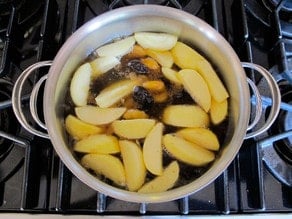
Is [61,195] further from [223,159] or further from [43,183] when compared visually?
[223,159]

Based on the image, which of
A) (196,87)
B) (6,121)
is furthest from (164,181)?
(6,121)

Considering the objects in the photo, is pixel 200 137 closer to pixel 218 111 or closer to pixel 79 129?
pixel 218 111

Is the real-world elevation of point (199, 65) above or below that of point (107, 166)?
above

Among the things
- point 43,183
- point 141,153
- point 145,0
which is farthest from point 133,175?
point 145,0

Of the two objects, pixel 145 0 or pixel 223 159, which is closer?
pixel 223 159

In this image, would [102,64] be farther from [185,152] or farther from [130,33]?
[185,152]

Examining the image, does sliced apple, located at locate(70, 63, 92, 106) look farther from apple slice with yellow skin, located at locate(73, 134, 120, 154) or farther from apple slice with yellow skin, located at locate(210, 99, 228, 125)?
apple slice with yellow skin, located at locate(210, 99, 228, 125)

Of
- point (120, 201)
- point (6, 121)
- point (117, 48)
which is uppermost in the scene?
point (117, 48)
